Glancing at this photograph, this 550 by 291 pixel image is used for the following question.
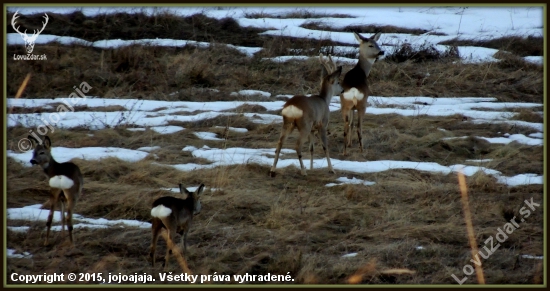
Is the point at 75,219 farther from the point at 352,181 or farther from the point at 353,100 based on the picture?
the point at 353,100

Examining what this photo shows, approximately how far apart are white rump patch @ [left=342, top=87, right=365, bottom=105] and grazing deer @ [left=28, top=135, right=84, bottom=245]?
6107mm

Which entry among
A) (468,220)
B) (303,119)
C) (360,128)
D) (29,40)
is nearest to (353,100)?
(360,128)

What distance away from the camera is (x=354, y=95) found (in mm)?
12836

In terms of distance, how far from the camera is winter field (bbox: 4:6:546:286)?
25.3 ft

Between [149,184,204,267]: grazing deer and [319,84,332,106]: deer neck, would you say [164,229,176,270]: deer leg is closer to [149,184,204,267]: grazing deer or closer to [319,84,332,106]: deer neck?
[149,184,204,267]: grazing deer

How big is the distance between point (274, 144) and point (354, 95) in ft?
5.74

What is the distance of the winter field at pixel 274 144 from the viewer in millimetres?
7723

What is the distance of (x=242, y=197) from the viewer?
965 cm

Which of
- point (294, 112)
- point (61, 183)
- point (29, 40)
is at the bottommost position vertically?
point (61, 183)

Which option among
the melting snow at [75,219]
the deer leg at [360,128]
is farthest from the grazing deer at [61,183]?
the deer leg at [360,128]

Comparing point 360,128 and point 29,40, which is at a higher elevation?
point 29,40

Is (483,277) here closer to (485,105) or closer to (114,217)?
(114,217)

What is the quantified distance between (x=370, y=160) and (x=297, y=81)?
5.79 metres

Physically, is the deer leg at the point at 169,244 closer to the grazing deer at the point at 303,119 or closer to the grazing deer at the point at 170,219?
the grazing deer at the point at 170,219
